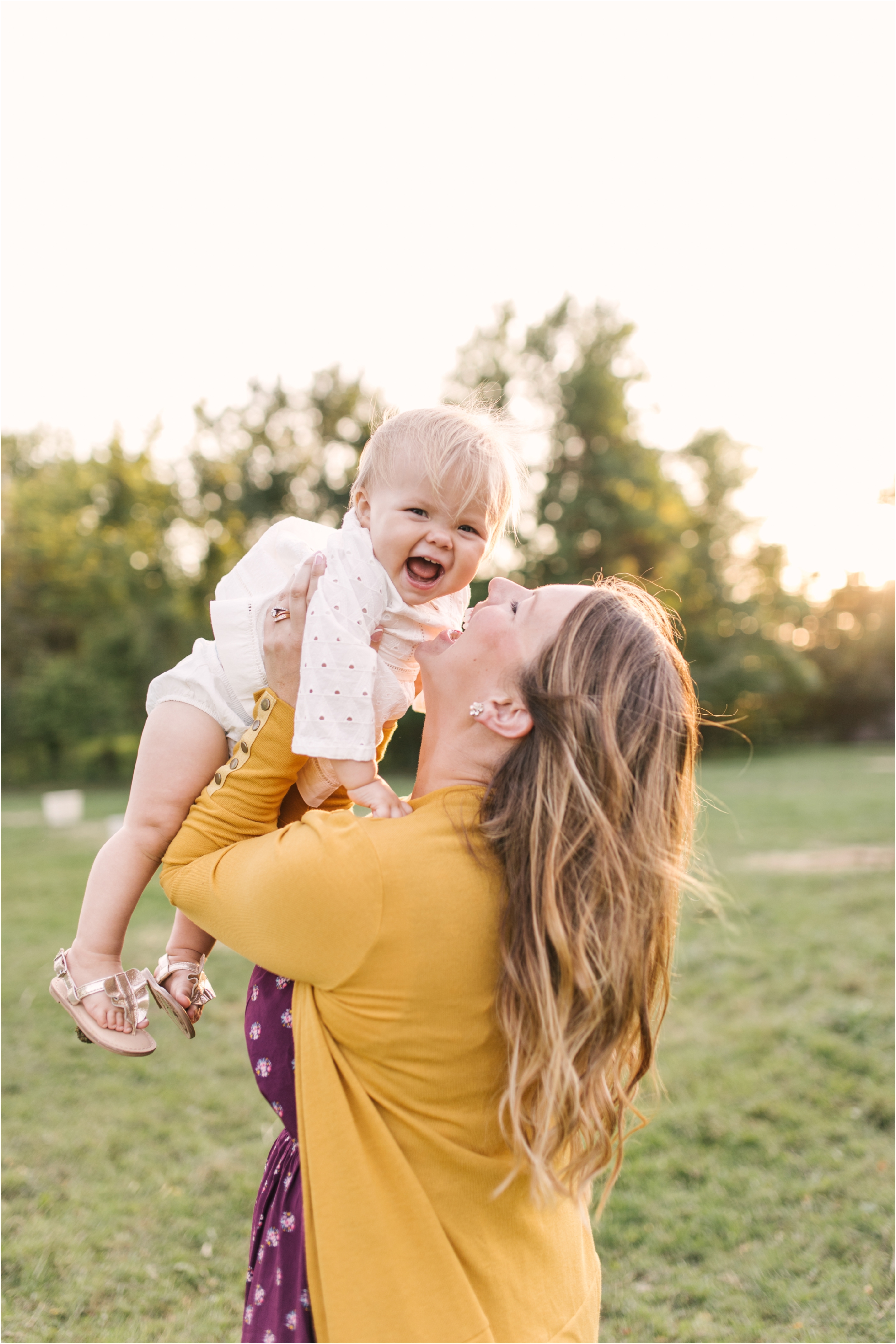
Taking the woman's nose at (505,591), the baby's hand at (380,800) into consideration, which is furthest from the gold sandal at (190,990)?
the woman's nose at (505,591)

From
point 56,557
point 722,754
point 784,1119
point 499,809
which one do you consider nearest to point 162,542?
point 56,557

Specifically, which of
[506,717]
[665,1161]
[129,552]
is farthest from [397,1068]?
A: [129,552]

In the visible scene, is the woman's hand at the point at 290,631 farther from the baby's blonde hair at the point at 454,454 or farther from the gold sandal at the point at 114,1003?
the gold sandal at the point at 114,1003

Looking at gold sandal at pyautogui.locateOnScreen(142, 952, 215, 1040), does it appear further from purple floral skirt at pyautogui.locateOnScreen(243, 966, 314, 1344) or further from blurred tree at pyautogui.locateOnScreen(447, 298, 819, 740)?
blurred tree at pyautogui.locateOnScreen(447, 298, 819, 740)

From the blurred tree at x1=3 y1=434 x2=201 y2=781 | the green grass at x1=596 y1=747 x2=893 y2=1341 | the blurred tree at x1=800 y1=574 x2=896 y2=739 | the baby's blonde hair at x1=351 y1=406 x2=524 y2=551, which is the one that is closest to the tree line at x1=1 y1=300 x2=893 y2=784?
the blurred tree at x1=3 y1=434 x2=201 y2=781

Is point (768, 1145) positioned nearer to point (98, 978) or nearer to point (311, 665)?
point (98, 978)

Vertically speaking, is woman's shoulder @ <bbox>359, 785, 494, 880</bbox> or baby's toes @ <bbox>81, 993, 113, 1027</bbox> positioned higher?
woman's shoulder @ <bbox>359, 785, 494, 880</bbox>

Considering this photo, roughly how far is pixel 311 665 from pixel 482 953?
669 mm

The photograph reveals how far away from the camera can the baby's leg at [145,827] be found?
211 centimetres

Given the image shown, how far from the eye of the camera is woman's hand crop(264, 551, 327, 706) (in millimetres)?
2002

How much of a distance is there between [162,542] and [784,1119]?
25.9 meters

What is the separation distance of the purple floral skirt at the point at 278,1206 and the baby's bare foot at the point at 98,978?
Result: 406 mm

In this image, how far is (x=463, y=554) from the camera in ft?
7.44

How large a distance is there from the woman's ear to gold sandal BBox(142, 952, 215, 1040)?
2.91 feet
